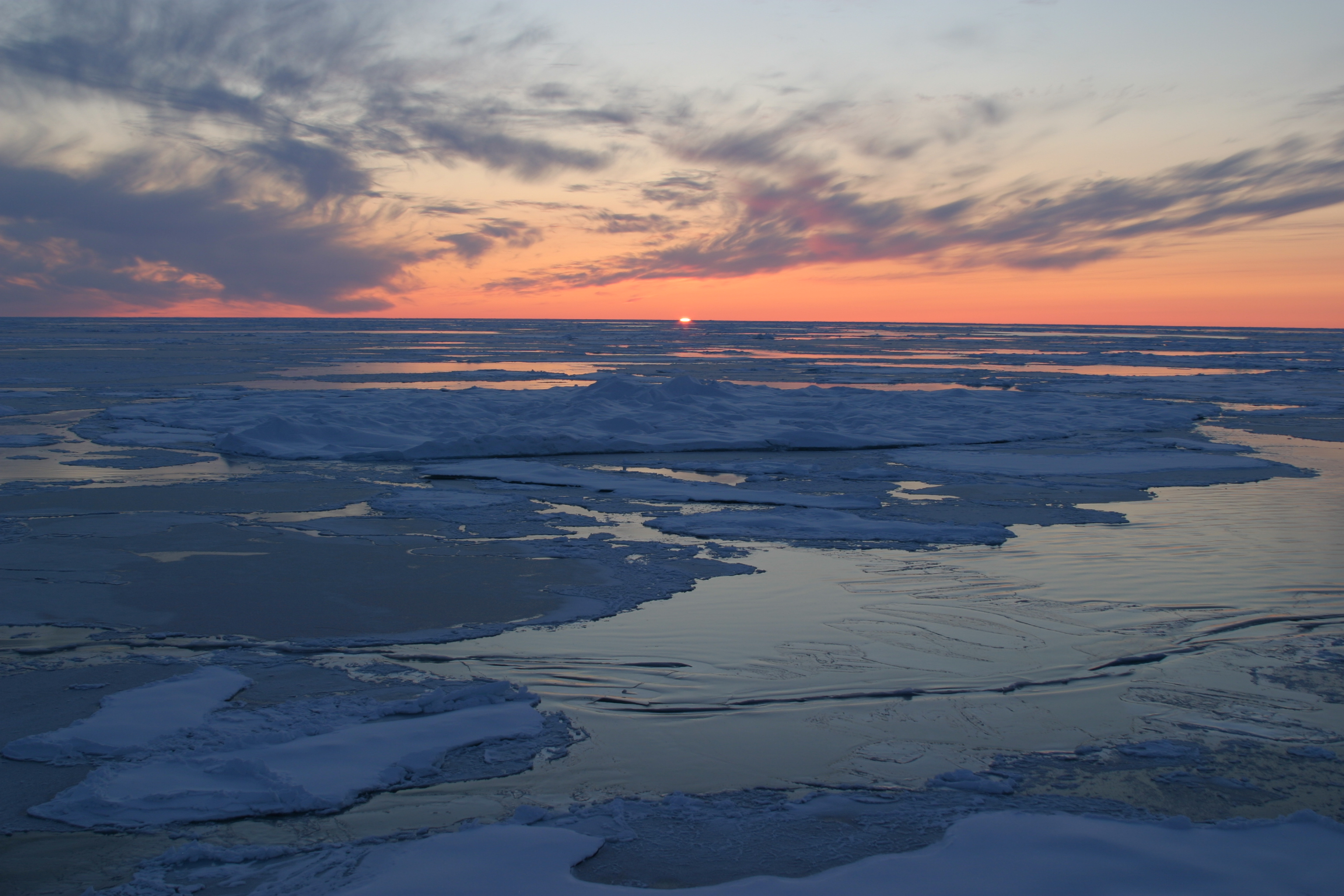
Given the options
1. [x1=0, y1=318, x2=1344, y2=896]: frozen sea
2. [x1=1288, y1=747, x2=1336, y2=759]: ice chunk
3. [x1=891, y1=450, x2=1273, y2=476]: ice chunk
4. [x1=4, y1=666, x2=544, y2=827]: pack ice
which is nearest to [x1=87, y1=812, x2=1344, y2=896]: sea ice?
[x1=0, y1=318, x2=1344, y2=896]: frozen sea

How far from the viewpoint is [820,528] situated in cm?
825

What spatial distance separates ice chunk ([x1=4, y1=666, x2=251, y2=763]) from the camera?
3850 millimetres

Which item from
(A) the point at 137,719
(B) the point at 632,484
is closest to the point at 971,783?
(A) the point at 137,719

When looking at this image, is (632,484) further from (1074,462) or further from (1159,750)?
(1159,750)

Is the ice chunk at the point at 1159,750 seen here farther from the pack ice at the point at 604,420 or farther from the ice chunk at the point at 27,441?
the ice chunk at the point at 27,441

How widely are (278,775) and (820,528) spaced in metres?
5.48

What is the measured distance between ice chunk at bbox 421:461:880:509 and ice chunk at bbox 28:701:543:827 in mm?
5695

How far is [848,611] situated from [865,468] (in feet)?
20.5

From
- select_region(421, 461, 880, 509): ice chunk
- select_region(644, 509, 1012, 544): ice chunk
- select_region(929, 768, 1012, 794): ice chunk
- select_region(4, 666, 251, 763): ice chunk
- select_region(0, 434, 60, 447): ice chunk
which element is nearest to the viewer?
select_region(929, 768, 1012, 794): ice chunk

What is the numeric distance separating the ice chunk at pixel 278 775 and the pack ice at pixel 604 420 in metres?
8.75

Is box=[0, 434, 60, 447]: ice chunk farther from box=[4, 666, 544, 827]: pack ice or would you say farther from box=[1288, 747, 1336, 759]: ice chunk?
box=[1288, 747, 1336, 759]: ice chunk

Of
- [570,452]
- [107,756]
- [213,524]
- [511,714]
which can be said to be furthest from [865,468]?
[107,756]

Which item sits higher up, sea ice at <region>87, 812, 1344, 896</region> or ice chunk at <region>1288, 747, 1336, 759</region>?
ice chunk at <region>1288, 747, 1336, 759</region>

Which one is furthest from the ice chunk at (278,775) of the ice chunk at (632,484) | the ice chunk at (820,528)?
the ice chunk at (632,484)
